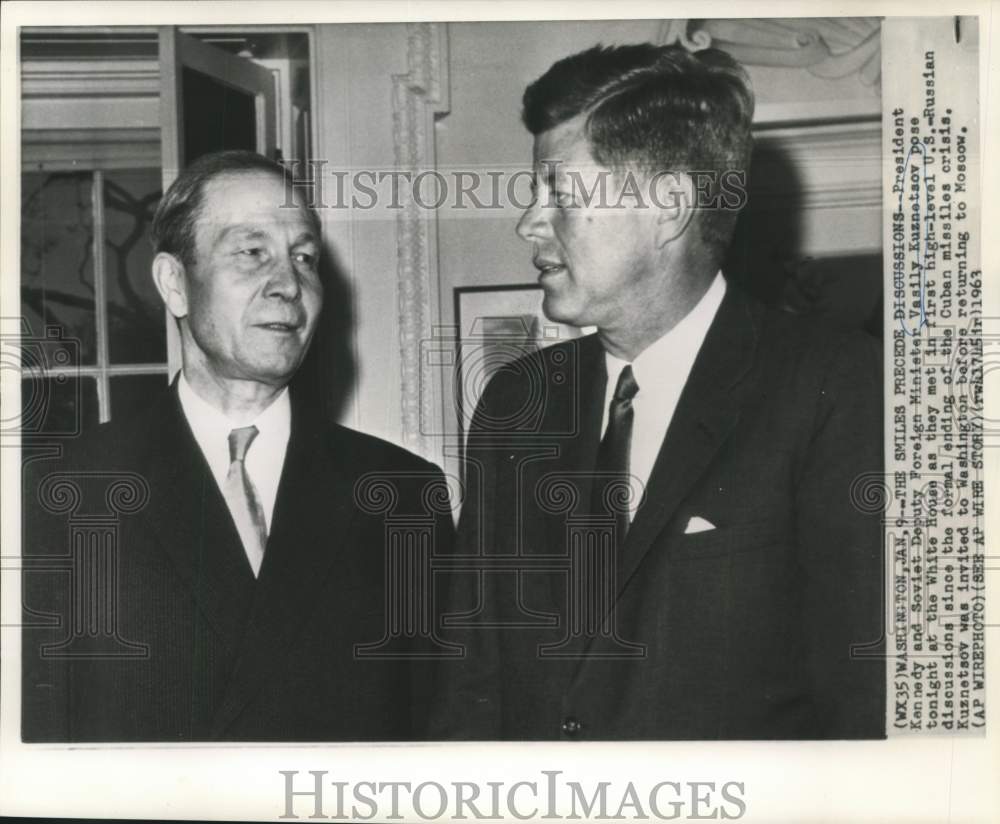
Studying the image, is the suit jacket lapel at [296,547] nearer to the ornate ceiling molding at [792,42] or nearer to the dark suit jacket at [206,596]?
the dark suit jacket at [206,596]

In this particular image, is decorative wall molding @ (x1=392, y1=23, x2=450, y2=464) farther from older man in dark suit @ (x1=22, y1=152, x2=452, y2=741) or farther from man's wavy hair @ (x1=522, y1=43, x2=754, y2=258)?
man's wavy hair @ (x1=522, y1=43, x2=754, y2=258)

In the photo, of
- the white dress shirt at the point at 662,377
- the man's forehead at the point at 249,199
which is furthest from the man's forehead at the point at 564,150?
the man's forehead at the point at 249,199

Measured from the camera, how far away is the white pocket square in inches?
65.2

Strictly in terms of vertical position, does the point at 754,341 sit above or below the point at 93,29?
below

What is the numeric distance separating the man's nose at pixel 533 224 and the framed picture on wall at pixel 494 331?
0.07m

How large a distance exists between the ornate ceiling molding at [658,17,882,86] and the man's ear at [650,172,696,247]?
0.66ft

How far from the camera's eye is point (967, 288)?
5.57 ft

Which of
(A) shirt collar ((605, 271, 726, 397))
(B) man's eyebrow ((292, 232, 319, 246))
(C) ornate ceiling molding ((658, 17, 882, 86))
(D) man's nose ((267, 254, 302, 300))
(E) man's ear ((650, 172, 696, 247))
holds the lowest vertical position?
(A) shirt collar ((605, 271, 726, 397))

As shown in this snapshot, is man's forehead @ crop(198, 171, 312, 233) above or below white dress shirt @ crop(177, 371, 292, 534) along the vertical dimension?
above

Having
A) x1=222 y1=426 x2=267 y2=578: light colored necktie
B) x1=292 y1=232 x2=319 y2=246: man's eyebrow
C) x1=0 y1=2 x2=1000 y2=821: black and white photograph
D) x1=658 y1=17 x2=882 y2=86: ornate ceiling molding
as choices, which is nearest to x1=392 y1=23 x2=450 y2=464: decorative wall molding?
x1=0 y1=2 x2=1000 y2=821: black and white photograph

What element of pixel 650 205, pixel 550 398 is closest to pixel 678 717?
pixel 550 398

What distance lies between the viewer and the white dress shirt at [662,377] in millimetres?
1675

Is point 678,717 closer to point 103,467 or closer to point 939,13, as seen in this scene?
point 103,467

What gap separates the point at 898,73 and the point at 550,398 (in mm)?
717
